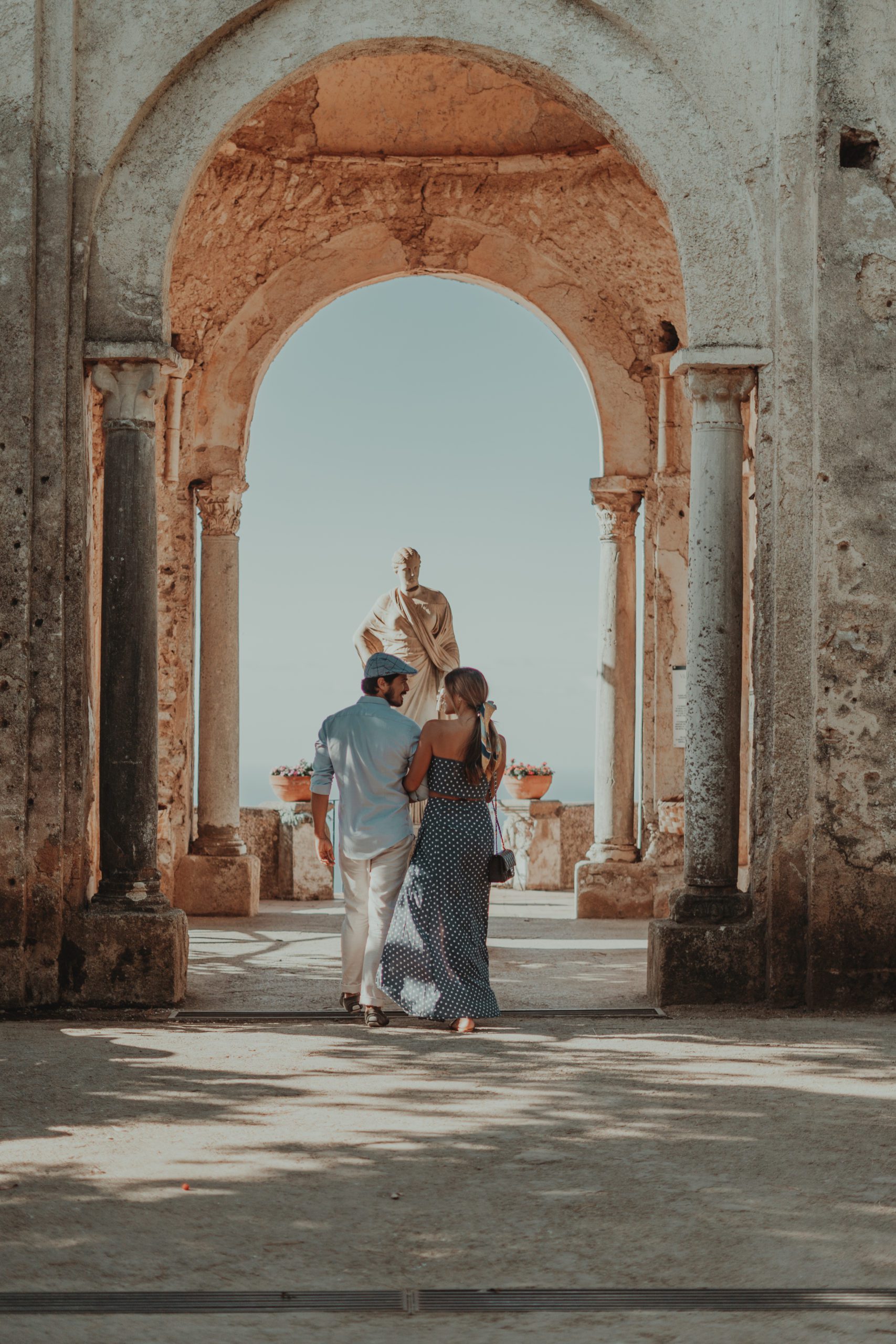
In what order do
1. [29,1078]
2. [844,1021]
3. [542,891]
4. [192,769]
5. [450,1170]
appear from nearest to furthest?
1. [450,1170]
2. [29,1078]
3. [844,1021]
4. [192,769]
5. [542,891]

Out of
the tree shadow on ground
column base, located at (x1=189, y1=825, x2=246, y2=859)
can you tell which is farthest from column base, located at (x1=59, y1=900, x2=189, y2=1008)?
column base, located at (x1=189, y1=825, x2=246, y2=859)

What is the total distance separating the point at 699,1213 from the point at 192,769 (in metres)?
8.64

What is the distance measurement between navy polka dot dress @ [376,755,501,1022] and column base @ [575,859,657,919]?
514 cm

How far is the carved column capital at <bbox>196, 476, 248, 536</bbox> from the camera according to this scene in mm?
12031

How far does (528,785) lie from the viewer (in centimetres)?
1393

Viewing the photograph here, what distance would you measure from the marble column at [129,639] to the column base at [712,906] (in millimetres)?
2518

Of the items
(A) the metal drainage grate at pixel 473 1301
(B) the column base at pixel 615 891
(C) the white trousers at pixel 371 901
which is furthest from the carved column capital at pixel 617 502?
(A) the metal drainage grate at pixel 473 1301

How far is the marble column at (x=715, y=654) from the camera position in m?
7.27

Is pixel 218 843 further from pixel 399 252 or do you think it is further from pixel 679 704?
pixel 399 252

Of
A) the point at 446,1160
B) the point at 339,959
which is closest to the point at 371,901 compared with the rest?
the point at 339,959

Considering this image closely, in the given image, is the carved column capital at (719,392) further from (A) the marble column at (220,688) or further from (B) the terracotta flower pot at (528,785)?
(B) the terracotta flower pot at (528,785)

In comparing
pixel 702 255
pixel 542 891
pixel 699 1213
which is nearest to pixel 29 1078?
pixel 699 1213

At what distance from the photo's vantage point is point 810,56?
7.11 m

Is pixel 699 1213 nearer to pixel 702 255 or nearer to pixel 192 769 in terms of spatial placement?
pixel 702 255
